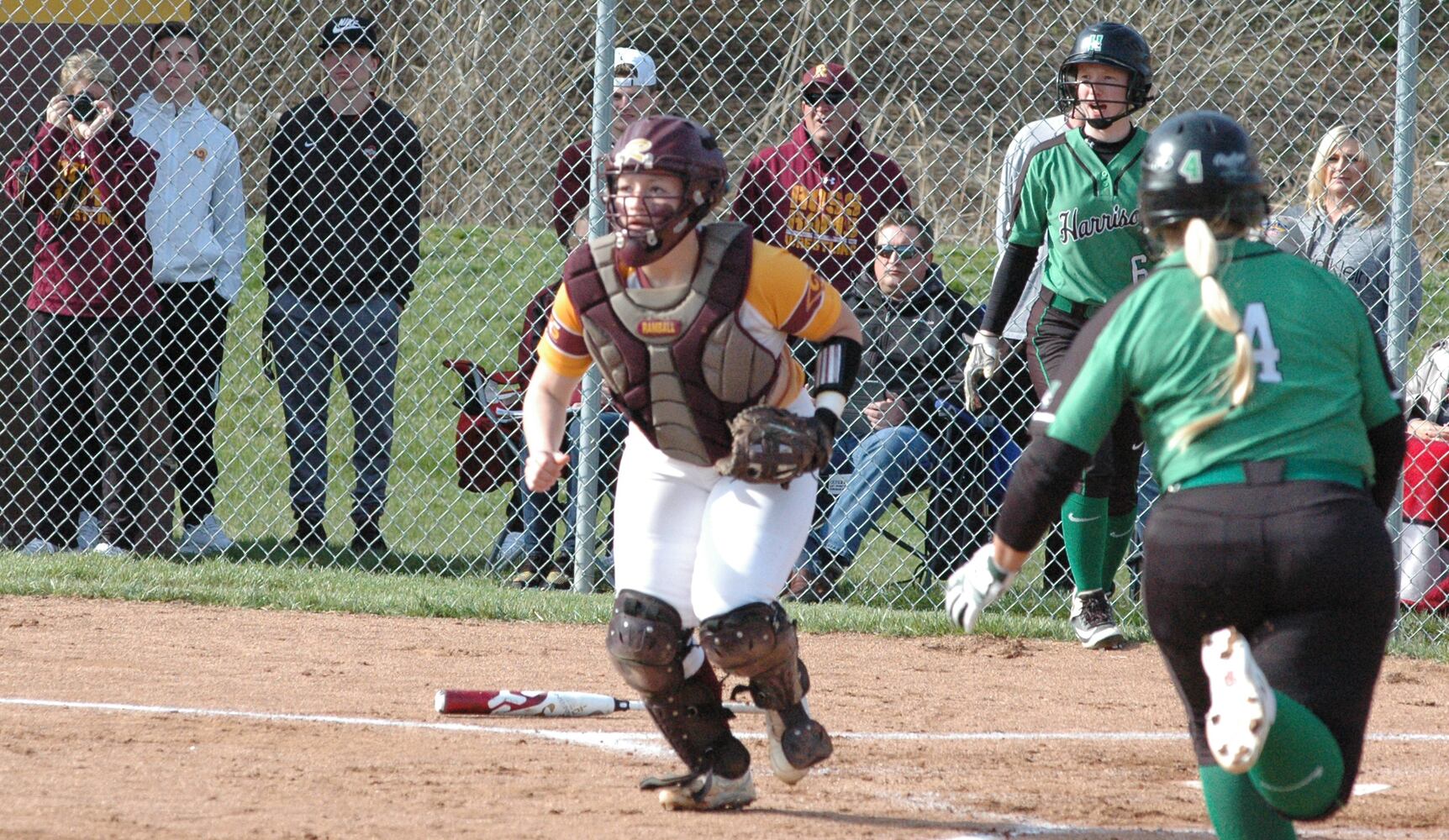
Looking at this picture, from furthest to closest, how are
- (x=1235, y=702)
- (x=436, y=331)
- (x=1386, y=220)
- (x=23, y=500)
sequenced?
(x=436, y=331) < (x=23, y=500) < (x=1386, y=220) < (x=1235, y=702)

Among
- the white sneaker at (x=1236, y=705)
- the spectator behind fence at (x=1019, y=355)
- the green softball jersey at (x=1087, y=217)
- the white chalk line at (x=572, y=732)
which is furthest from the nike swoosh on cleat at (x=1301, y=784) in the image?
the spectator behind fence at (x=1019, y=355)

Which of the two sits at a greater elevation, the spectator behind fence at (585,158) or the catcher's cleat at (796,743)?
the spectator behind fence at (585,158)

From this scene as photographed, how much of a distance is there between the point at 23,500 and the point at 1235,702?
22.1ft

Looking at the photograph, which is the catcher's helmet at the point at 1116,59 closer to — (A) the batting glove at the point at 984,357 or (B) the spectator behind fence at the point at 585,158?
(A) the batting glove at the point at 984,357

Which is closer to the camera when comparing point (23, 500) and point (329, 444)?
point (23, 500)

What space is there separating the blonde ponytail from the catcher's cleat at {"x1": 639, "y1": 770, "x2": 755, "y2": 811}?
1.60 m

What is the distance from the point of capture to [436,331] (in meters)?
12.2

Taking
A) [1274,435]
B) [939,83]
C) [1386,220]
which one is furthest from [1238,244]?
[939,83]

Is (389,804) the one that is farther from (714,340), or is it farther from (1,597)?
(1,597)

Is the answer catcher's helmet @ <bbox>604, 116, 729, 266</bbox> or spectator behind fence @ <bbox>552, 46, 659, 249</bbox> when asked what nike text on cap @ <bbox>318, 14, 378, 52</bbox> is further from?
catcher's helmet @ <bbox>604, 116, 729, 266</bbox>

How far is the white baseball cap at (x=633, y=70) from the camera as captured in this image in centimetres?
743

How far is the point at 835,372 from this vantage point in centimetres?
422

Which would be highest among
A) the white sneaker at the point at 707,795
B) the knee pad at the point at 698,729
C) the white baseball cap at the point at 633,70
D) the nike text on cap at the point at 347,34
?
the nike text on cap at the point at 347,34

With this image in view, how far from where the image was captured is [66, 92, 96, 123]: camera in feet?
24.9
